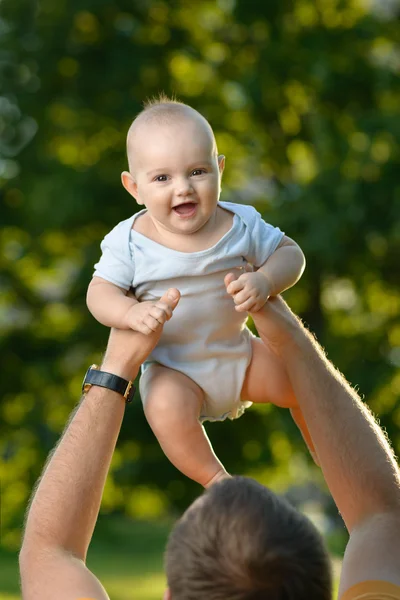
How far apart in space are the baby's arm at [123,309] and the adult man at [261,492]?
0.08ft

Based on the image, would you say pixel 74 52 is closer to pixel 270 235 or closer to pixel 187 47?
pixel 187 47

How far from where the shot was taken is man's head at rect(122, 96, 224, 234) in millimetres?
2275

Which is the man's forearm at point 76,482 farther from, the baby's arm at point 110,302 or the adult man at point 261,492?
the baby's arm at point 110,302

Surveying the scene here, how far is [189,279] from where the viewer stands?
2.37 metres

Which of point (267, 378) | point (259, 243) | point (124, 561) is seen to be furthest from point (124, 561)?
point (259, 243)

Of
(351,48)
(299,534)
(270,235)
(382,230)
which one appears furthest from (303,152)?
(299,534)

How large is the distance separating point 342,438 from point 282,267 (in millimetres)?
420

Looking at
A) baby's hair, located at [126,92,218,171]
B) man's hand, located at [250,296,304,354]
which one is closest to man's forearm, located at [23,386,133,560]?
man's hand, located at [250,296,304,354]

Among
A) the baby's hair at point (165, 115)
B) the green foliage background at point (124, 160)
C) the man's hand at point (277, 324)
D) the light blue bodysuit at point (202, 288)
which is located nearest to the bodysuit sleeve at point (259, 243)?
the light blue bodysuit at point (202, 288)

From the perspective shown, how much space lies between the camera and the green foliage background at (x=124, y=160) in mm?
12203

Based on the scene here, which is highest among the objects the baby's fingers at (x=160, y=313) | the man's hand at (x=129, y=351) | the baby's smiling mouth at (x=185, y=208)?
the baby's smiling mouth at (x=185, y=208)

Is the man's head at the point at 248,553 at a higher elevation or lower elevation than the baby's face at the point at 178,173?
lower

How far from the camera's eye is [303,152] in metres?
14.0

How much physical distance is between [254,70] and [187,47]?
1.27 metres
